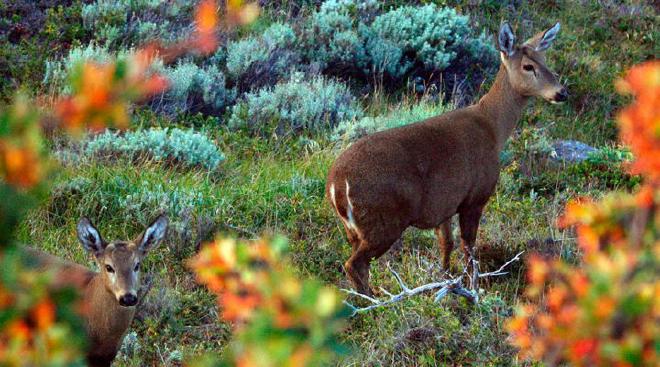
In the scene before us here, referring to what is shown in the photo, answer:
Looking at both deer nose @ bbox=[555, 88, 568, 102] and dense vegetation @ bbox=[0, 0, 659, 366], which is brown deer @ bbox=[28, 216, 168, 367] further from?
deer nose @ bbox=[555, 88, 568, 102]

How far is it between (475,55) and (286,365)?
1141 centimetres

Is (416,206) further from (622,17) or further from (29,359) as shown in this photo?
(622,17)

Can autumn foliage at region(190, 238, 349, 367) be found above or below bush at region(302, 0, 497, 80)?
above

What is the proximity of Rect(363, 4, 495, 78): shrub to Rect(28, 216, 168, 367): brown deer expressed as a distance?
6.62 metres

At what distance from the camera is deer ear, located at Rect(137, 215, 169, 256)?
609cm

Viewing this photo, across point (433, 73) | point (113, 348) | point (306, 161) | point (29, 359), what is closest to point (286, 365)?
point (29, 359)

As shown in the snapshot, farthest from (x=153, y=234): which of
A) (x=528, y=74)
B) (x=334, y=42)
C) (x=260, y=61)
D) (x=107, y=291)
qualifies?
(x=334, y=42)

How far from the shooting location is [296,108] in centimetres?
1067

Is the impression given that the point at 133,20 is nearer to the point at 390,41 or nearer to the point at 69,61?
the point at 69,61

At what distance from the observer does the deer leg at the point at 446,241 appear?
7652 millimetres

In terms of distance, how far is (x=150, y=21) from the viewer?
41.2 ft

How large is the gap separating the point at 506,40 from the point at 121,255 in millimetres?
3874

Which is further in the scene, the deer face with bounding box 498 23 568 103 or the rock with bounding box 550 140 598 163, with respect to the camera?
the rock with bounding box 550 140 598 163

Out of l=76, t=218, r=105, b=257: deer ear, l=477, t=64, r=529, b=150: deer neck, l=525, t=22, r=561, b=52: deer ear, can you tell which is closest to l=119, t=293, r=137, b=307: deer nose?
l=76, t=218, r=105, b=257: deer ear
